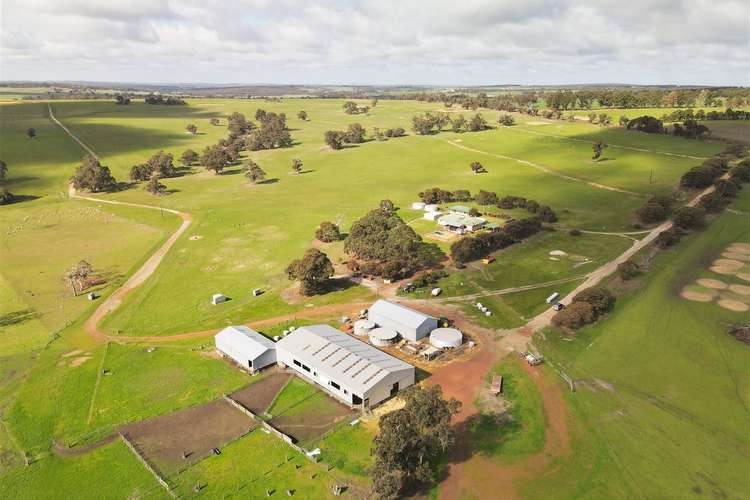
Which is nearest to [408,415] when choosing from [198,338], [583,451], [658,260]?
[583,451]

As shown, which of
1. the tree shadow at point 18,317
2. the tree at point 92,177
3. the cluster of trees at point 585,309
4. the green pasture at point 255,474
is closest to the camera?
the green pasture at point 255,474

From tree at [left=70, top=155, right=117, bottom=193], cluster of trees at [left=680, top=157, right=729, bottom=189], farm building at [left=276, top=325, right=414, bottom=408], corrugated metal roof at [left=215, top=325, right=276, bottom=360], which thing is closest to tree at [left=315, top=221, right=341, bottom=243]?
corrugated metal roof at [left=215, top=325, right=276, bottom=360]

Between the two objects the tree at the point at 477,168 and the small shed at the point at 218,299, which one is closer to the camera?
the small shed at the point at 218,299

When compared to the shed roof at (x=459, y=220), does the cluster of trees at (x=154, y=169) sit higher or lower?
lower

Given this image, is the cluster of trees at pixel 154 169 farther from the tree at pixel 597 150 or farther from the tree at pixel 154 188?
the tree at pixel 597 150

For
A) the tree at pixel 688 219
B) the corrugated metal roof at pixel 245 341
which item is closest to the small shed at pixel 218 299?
the corrugated metal roof at pixel 245 341

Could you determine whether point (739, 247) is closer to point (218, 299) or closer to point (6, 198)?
point (218, 299)
